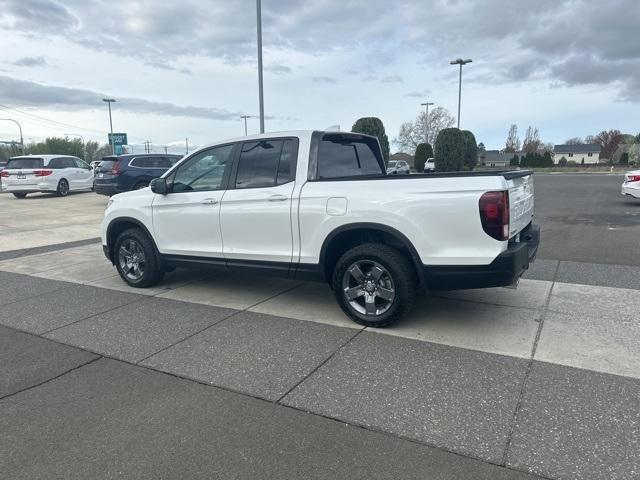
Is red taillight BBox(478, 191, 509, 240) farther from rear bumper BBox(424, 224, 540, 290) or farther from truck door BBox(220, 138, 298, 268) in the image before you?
truck door BBox(220, 138, 298, 268)

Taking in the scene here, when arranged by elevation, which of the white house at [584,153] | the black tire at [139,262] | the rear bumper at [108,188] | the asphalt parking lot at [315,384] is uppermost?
the white house at [584,153]

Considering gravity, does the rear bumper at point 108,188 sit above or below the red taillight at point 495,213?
below

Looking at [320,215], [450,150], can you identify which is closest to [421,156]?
[450,150]

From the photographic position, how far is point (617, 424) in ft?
9.47

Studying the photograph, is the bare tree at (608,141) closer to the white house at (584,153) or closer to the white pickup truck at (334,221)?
the white house at (584,153)

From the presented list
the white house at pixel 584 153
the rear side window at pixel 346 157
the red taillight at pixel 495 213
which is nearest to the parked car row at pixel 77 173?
the rear side window at pixel 346 157

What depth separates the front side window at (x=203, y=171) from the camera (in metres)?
5.41

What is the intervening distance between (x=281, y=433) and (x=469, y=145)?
35.5m

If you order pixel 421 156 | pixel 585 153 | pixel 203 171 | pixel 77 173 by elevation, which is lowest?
pixel 77 173

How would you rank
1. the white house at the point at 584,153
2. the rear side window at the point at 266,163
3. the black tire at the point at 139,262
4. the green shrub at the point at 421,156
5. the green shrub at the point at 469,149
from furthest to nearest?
the white house at the point at 584,153, the green shrub at the point at 421,156, the green shrub at the point at 469,149, the black tire at the point at 139,262, the rear side window at the point at 266,163

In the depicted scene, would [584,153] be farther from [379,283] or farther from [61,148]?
[379,283]

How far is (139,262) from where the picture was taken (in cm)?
617

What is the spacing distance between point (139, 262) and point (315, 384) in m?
3.60

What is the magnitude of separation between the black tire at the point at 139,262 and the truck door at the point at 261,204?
125 cm
